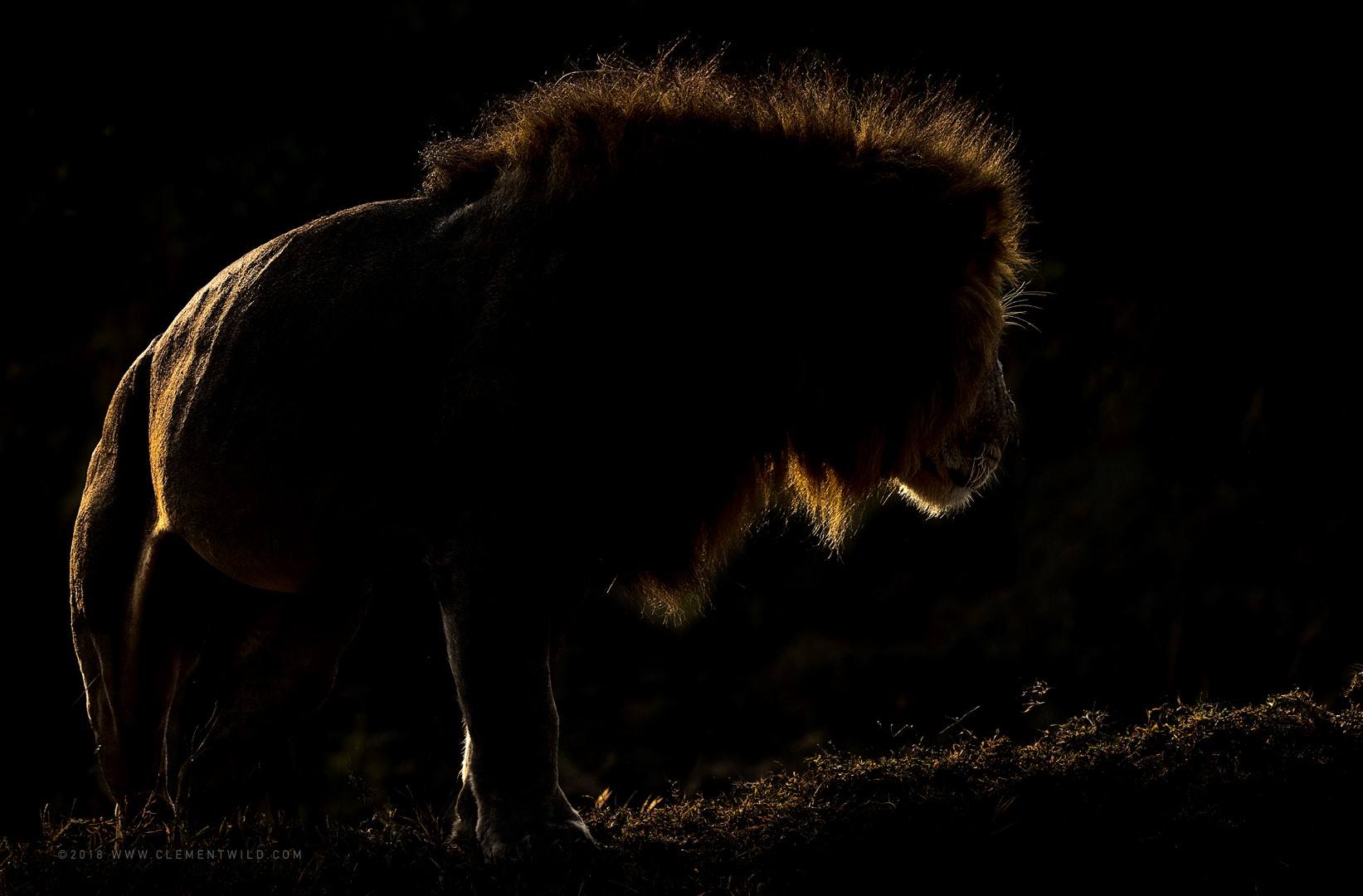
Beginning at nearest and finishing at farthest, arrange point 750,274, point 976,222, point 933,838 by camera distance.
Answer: point 933,838
point 750,274
point 976,222

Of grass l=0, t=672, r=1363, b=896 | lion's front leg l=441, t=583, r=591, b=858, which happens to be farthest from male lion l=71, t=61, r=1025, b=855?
grass l=0, t=672, r=1363, b=896

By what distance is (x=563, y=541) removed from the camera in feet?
10.3

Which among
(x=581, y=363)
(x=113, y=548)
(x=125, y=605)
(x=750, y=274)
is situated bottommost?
(x=125, y=605)

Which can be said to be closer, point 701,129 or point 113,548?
point 701,129

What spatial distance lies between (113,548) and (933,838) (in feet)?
6.71

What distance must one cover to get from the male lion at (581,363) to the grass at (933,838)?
9.0 inches

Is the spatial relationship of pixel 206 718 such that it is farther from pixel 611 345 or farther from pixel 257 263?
pixel 611 345

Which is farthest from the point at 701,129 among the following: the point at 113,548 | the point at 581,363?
the point at 113,548

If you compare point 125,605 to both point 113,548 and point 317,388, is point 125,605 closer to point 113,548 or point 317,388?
point 113,548

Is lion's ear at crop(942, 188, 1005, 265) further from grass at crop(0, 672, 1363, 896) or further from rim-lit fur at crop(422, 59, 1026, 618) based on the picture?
grass at crop(0, 672, 1363, 896)

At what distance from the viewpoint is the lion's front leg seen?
10.1ft

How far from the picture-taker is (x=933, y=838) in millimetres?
3062

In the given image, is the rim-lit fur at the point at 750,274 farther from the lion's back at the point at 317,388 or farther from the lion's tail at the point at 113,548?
the lion's tail at the point at 113,548

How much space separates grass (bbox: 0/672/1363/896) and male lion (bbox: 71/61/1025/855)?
0.75 ft
